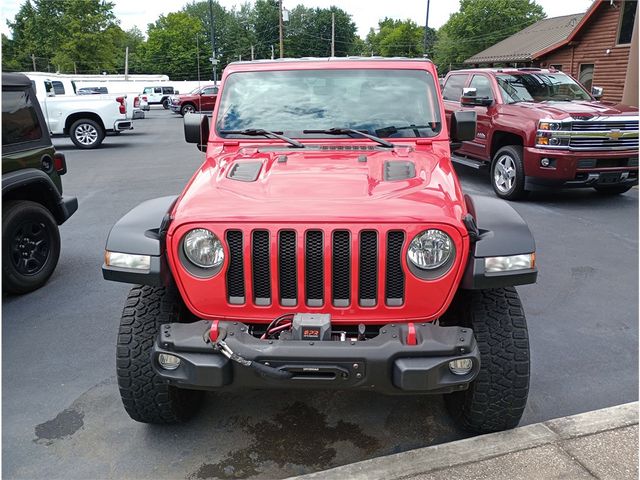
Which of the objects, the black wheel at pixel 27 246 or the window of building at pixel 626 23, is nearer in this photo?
the black wheel at pixel 27 246

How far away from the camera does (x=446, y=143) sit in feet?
12.4

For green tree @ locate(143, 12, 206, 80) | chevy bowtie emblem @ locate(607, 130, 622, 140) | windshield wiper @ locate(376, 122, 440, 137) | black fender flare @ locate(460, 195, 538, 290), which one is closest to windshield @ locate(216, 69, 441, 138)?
windshield wiper @ locate(376, 122, 440, 137)

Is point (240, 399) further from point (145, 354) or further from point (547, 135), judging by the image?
point (547, 135)

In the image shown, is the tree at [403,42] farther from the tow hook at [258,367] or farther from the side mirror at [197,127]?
the tow hook at [258,367]

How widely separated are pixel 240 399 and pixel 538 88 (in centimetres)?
753

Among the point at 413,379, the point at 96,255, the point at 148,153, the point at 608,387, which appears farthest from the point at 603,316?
the point at 148,153

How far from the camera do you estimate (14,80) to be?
4891 mm

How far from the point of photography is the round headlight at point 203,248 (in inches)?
101

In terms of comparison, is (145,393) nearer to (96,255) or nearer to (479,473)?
(479,473)

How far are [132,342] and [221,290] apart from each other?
61 centimetres

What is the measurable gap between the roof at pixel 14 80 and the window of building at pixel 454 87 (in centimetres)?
702

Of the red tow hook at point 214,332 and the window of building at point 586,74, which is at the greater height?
the window of building at point 586,74

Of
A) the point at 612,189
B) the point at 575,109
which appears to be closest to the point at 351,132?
the point at 575,109

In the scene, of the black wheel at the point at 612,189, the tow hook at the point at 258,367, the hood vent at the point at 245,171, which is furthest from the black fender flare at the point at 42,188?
the black wheel at the point at 612,189
